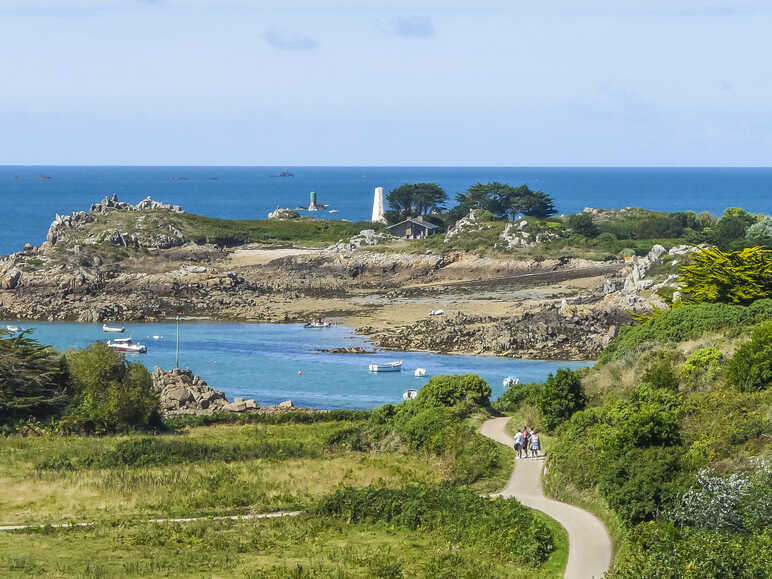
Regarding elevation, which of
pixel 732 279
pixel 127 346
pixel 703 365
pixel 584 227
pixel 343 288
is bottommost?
pixel 127 346

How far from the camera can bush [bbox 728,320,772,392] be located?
2881cm

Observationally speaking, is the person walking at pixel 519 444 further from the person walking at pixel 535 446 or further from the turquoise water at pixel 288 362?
the turquoise water at pixel 288 362

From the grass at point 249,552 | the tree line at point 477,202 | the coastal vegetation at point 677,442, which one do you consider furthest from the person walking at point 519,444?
the tree line at point 477,202

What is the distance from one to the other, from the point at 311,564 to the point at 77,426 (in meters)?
21.3

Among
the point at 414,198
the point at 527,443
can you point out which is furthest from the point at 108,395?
the point at 414,198

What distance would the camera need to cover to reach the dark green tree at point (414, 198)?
121250 mm

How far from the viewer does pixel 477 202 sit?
395 ft

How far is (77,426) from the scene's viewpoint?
39.9 metres

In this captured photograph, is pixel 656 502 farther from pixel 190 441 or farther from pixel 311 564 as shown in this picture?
pixel 190 441

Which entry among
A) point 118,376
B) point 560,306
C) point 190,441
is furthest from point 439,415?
point 560,306

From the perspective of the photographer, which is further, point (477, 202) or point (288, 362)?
A: point (477, 202)

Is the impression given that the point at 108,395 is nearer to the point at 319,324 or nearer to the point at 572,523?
the point at 572,523

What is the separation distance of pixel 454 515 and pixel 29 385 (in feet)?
77.5

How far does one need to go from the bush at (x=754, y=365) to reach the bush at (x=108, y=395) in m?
22.7
